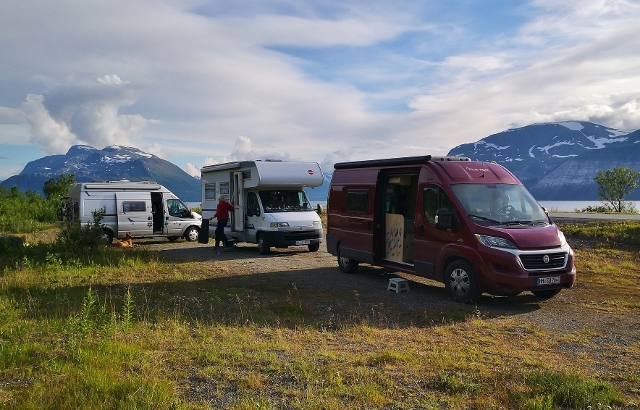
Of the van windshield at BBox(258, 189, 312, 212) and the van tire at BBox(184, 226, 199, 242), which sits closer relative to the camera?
the van windshield at BBox(258, 189, 312, 212)

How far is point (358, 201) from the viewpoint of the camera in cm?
1253

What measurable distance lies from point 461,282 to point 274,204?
8630mm

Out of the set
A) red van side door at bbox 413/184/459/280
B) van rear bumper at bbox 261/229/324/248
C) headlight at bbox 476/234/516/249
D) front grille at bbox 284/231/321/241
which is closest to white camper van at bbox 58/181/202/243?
van rear bumper at bbox 261/229/324/248

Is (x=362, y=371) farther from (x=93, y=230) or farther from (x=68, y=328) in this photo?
(x=93, y=230)

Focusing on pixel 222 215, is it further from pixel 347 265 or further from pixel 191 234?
pixel 347 265

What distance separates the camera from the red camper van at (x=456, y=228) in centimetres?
888

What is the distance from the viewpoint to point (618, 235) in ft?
61.4

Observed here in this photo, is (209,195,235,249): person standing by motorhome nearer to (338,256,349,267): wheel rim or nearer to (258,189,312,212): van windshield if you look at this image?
(258,189,312,212): van windshield

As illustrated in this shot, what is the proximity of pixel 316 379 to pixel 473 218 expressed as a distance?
5246 mm

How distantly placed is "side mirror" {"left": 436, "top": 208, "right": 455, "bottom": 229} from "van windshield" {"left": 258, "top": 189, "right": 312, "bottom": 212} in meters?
8.01

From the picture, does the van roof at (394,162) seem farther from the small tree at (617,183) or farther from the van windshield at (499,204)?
the small tree at (617,183)

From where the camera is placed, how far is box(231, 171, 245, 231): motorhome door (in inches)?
692

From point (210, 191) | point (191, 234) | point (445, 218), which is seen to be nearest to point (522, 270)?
point (445, 218)

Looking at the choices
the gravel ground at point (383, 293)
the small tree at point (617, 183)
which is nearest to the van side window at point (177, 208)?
the gravel ground at point (383, 293)
